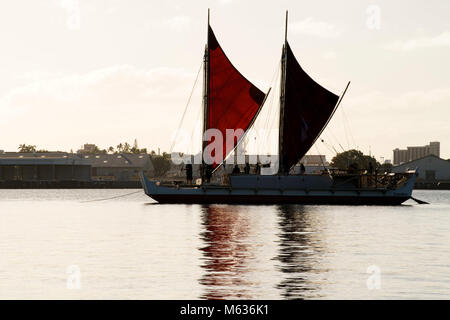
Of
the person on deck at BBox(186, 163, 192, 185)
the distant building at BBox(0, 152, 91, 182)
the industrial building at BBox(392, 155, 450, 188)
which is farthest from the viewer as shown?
the industrial building at BBox(392, 155, 450, 188)

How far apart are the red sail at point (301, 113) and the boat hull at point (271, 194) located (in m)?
2.86

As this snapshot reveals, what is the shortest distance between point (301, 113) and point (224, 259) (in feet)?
169

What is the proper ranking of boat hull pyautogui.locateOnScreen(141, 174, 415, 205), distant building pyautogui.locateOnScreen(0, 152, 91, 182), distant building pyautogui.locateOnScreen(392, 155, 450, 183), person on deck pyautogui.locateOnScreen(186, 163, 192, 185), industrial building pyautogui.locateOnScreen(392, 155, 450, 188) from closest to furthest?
person on deck pyautogui.locateOnScreen(186, 163, 192, 185) < boat hull pyautogui.locateOnScreen(141, 174, 415, 205) < distant building pyautogui.locateOnScreen(0, 152, 91, 182) < industrial building pyautogui.locateOnScreen(392, 155, 450, 188) < distant building pyautogui.locateOnScreen(392, 155, 450, 183)

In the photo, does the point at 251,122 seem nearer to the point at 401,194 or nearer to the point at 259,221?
the point at 401,194

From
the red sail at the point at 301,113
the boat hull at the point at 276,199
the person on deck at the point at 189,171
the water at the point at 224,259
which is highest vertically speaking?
the red sail at the point at 301,113

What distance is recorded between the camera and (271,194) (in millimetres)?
81875

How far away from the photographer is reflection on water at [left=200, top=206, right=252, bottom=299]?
24178mm

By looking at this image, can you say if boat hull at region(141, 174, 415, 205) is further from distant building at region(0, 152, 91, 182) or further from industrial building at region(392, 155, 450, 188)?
industrial building at region(392, 155, 450, 188)

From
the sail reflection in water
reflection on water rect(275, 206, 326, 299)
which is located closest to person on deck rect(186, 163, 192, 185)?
the sail reflection in water

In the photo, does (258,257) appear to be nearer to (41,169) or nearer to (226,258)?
(226,258)

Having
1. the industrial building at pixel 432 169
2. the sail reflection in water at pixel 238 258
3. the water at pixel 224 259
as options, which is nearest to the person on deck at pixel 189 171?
the water at pixel 224 259

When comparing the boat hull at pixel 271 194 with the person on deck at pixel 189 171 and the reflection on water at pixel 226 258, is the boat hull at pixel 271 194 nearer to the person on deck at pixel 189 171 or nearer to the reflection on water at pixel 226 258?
the person on deck at pixel 189 171

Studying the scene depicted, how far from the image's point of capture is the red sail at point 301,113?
81.1m

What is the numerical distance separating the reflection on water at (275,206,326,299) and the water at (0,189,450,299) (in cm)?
4
